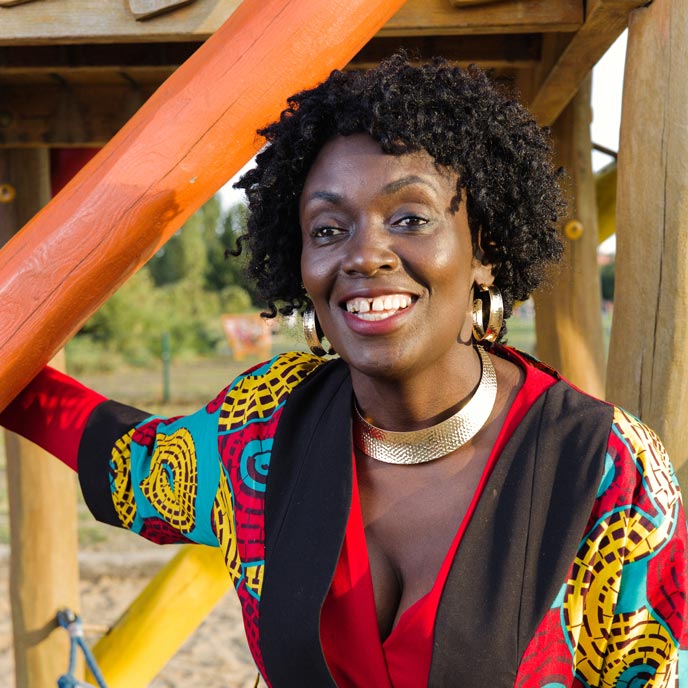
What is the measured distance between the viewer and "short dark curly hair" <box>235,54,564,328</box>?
1.55m

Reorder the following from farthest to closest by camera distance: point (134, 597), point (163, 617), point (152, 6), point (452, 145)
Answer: point (134, 597), point (163, 617), point (152, 6), point (452, 145)

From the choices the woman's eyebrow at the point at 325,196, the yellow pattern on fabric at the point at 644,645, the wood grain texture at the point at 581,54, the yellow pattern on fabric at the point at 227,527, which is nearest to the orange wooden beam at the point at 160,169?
the woman's eyebrow at the point at 325,196

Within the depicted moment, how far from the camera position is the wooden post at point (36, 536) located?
3.54 m

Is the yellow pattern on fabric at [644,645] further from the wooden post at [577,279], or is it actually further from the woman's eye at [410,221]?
the wooden post at [577,279]

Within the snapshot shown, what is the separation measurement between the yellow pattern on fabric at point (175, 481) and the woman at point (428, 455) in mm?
10

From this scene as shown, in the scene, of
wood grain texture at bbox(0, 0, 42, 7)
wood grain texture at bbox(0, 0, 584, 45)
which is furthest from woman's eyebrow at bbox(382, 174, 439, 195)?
wood grain texture at bbox(0, 0, 42, 7)

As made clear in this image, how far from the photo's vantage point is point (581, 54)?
8.00ft

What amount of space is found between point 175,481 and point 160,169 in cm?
64

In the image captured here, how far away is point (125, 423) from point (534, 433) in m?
0.89

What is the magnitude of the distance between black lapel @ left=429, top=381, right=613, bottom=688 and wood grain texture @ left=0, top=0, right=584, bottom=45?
1041mm

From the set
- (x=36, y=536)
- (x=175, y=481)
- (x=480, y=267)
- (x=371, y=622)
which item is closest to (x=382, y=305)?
(x=480, y=267)

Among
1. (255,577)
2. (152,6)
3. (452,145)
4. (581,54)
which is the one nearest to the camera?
(452,145)

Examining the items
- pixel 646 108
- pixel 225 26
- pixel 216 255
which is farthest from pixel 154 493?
pixel 216 255

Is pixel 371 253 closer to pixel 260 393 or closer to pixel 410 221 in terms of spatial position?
pixel 410 221
